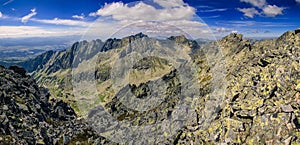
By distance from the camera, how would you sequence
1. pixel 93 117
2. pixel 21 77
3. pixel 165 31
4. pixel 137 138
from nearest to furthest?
pixel 165 31 → pixel 137 138 → pixel 21 77 → pixel 93 117

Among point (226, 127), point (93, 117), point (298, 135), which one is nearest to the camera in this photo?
point (298, 135)

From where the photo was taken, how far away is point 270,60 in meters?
89.9

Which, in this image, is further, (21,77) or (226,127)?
(21,77)

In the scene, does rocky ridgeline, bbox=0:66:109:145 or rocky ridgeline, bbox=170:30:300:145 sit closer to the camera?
rocky ridgeline, bbox=170:30:300:145

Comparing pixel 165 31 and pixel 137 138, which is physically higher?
pixel 165 31

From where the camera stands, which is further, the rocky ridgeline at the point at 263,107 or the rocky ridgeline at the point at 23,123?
the rocky ridgeline at the point at 23,123

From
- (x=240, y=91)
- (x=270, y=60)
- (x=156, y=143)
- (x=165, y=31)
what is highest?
(x=165, y=31)

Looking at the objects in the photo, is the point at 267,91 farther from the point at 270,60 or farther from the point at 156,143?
the point at 156,143

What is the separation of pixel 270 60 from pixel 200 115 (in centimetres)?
2911

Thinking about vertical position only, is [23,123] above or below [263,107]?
below

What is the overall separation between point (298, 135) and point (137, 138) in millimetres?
70199

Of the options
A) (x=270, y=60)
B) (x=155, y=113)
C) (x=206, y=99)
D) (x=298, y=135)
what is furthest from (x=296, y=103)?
(x=155, y=113)

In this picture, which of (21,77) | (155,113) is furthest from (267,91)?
(21,77)

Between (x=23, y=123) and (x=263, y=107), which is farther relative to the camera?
(x=23, y=123)
